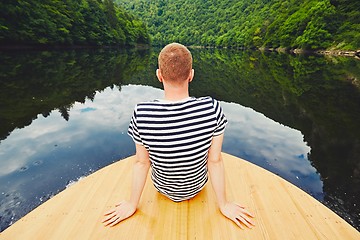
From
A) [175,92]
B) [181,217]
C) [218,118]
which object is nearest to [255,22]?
[218,118]

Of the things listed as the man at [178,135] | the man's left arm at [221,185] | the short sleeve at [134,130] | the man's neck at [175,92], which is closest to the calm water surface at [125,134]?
the man's left arm at [221,185]

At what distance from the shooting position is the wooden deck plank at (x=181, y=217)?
210cm

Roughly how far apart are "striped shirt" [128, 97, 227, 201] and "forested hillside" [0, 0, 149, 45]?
3332cm

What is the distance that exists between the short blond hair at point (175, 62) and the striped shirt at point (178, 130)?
0.23 meters

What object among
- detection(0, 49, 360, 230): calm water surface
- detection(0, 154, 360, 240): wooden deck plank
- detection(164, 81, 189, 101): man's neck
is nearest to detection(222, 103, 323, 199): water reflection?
detection(0, 49, 360, 230): calm water surface

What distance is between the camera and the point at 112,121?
8445 mm

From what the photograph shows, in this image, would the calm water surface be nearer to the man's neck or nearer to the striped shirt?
the striped shirt

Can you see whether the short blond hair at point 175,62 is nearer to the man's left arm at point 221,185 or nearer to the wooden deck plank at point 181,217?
the man's left arm at point 221,185

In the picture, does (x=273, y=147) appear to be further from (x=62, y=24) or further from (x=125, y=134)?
(x=62, y=24)

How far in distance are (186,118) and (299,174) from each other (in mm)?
4840

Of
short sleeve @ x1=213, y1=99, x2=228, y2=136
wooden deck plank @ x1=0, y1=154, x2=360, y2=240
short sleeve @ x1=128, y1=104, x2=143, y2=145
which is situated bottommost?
wooden deck plank @ x1=0, y1=154, x2=360, y2=240

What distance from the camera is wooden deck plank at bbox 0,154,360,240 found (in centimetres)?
210

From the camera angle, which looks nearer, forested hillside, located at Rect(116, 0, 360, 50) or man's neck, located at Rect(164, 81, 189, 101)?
man's neck, located at Rect(164, 81, 189, 101)

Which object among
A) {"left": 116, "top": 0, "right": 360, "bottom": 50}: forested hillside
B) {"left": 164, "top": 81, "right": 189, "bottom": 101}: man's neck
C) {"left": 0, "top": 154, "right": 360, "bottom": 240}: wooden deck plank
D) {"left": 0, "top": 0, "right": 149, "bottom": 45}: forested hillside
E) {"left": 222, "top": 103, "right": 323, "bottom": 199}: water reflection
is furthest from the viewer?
{"left": 116, "top": 0, "right": 360, "bottom": 50}: forested hillside
